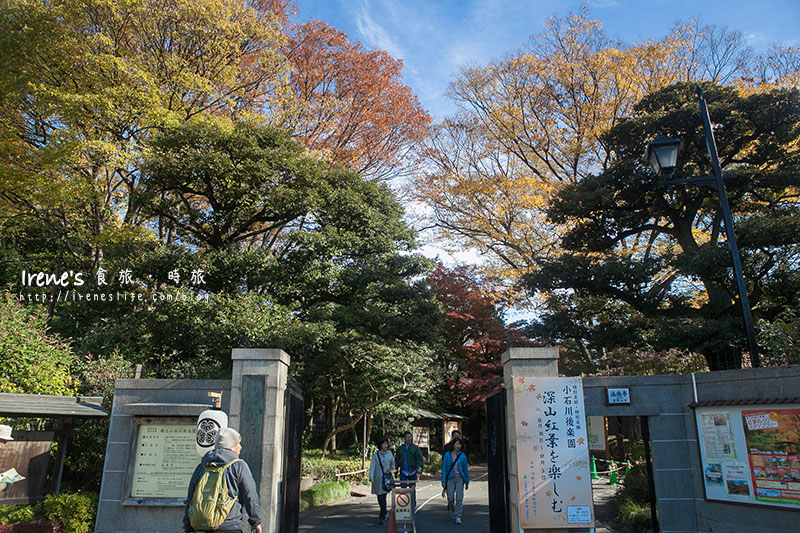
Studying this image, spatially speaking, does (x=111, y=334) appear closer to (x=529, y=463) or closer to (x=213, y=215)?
(x=213, y=215)

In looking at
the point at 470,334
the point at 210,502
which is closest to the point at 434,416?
the point at 470,334

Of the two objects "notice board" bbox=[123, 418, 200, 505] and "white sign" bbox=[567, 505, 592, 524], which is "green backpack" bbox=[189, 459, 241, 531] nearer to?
"notice board" bbox=[123, 418, 200, 505]

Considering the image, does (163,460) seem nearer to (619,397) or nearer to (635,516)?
(619,397)

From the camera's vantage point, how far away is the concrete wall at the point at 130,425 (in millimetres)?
6785

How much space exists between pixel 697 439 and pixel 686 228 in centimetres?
607

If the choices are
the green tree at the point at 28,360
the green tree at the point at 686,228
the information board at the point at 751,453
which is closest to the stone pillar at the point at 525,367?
the information board at the point at 751,453

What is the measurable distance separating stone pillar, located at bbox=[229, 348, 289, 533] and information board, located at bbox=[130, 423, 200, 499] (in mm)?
873

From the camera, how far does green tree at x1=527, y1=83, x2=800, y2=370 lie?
956 centimetres

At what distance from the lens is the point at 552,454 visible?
676cm

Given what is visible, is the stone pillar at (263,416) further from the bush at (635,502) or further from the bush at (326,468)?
the bush at (326,468)

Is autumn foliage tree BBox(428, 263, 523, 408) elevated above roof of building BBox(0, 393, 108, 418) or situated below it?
above

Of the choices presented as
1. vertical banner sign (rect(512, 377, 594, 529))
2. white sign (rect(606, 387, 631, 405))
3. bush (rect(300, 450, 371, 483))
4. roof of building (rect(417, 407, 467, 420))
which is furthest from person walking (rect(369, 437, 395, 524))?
roof of building (rect(417, 407, 467, 420))

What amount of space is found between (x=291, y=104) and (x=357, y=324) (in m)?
8.33

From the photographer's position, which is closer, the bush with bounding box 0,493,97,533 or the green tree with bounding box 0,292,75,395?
the bush with bounding box 0,493,97,533
